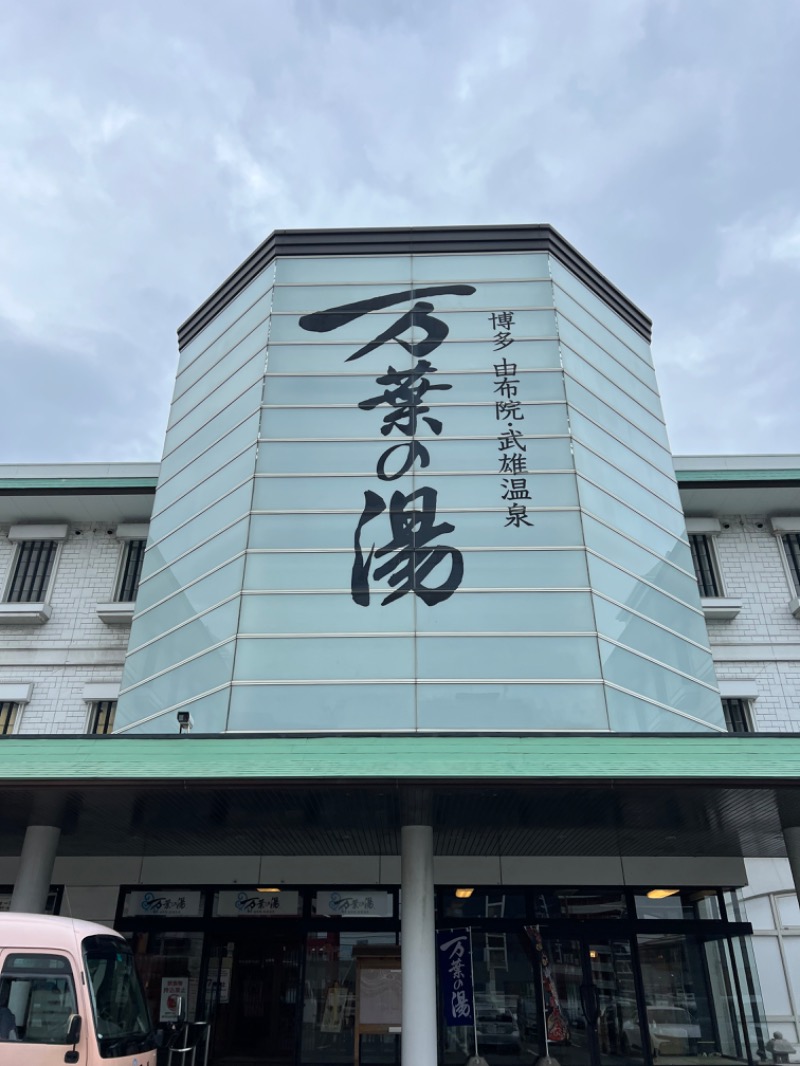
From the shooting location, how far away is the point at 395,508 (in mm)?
15695

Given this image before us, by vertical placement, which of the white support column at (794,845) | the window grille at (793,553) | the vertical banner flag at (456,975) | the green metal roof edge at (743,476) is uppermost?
the green metal roof edge at (743,476)

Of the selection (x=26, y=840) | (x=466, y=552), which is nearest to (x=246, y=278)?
(x=466, y=552)

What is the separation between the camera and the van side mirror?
7.75m

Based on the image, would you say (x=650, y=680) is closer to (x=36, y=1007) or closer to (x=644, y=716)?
(x=644, y=716)

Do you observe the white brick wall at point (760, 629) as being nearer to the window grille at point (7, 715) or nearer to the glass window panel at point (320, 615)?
the glass window panel at point (320, 615)

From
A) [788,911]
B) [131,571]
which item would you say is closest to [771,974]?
[788,911]

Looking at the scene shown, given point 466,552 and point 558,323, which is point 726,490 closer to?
point 558,323

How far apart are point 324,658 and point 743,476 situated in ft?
36.2

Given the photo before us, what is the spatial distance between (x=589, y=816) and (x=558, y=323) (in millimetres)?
10769

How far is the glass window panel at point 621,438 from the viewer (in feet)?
54.5

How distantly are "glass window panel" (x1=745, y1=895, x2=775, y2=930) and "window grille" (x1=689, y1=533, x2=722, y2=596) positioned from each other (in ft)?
21.6

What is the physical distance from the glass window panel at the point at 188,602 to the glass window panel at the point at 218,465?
207 cm

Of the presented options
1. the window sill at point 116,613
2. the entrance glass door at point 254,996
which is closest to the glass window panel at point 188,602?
the window sill at point 116,613

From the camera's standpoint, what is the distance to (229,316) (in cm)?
1980
